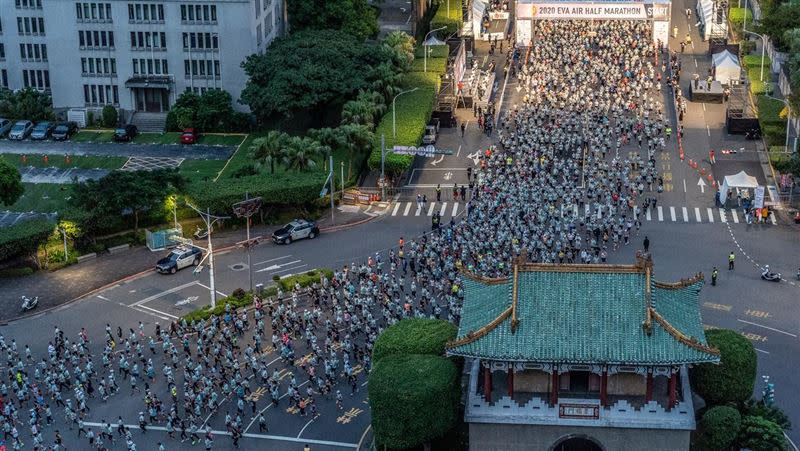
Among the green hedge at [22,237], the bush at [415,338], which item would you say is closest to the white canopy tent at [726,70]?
the green hedge at [22,237]

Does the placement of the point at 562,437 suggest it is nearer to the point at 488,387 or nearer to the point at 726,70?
the point at 488,387

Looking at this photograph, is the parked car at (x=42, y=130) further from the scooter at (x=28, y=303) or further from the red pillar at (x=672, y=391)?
the red pillar at (x=672, y=391)

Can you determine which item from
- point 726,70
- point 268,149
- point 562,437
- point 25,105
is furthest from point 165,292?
point 726,70

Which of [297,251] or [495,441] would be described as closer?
[495,441]

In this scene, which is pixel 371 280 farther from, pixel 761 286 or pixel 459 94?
pixel 459 94

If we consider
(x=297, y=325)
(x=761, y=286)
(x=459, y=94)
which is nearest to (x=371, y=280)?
(x=297, y=325)

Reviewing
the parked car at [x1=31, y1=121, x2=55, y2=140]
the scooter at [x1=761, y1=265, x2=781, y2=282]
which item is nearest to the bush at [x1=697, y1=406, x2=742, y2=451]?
the scooter at [x1=761, y1=265, x2=781, y2=282]
